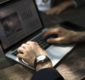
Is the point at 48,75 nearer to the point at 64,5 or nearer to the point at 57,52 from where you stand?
the point at 57,52

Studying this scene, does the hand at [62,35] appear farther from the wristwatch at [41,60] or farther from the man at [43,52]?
the wristwatch at [41,60]

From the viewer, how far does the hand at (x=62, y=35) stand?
1.20 m

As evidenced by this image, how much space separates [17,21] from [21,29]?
0.05m

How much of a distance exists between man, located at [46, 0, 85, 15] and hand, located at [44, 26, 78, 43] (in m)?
0.43

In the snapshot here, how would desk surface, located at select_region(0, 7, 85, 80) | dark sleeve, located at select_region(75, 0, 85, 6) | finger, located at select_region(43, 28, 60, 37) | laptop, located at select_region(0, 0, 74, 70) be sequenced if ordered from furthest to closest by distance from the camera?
1. dark sleeve, located at select_region(75, 0, 85, 6)
2. finger, located at select_region(43, 28, 60, 37)
3. laptop, located at select_region(0, 0, 74, 70)
4. desk surface, located at select_region(0, 7, 85, 80)

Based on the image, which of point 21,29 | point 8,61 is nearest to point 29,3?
point 21,29

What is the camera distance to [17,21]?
121cm

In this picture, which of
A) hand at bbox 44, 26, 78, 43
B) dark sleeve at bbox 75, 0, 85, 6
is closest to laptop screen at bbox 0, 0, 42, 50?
hand at bbox 44, 26, 78, 43

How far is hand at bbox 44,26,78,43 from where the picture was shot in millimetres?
1199

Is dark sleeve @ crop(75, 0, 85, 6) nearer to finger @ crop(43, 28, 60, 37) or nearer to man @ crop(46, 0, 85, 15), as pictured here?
man @ crop(46, 0, 85, 15)

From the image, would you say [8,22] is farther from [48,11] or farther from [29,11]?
[48,11]

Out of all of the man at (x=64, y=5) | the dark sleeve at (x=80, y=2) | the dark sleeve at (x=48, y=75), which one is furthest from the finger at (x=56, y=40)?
the dark sleeve at (x=80, y=2)

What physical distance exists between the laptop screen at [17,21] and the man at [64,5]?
403 millimetres

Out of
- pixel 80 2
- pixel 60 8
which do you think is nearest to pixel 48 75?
pixel 60 8
